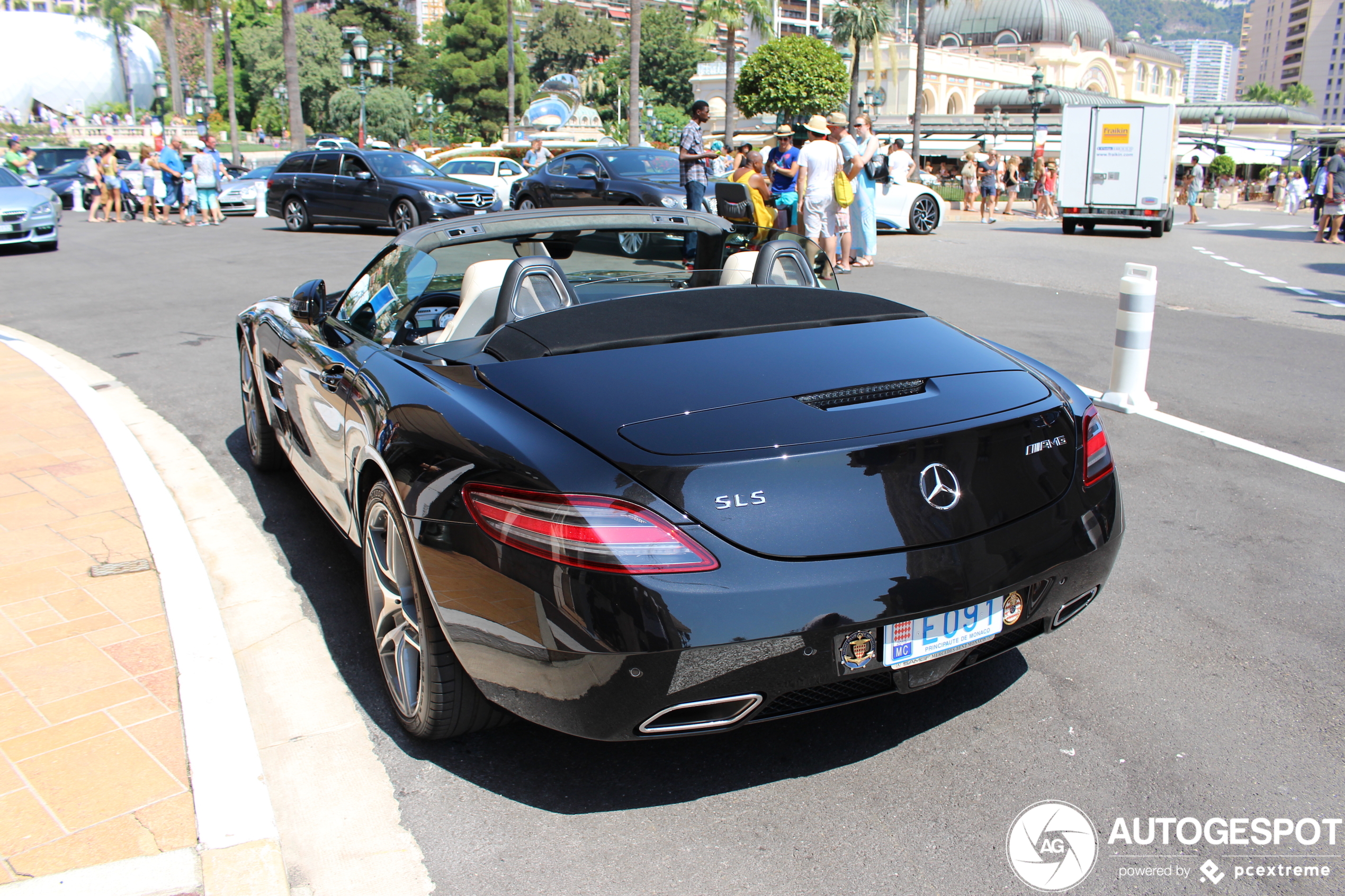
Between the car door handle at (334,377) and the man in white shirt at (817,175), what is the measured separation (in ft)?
29.6

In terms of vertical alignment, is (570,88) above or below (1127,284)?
above

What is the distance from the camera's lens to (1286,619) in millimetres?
3648

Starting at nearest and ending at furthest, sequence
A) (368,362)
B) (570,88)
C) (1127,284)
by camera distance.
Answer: (368,362) < (1127,284) < (570,88)

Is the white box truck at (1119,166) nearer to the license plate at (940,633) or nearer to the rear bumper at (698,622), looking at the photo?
the license plate at (940,633)

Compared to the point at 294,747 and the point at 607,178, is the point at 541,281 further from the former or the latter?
the point at 607,178

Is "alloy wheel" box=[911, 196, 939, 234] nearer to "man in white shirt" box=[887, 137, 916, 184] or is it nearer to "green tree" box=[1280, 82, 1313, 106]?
"man in white shirt" box=[887, 137, 916, 184]

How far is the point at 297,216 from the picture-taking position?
2097 centimetres

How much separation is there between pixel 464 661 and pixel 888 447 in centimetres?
112

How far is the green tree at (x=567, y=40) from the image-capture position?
10756 cm

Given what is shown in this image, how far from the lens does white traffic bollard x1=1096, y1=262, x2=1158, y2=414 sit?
258 inches

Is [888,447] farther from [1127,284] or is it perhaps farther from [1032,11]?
[1032,11]

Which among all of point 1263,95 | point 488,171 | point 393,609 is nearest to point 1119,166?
point 488,171

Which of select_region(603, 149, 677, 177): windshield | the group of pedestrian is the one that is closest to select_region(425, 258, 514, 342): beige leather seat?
select_region(603, 149, 677, 177): windshield

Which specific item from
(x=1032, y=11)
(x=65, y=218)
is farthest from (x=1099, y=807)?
(x=1032, y=11)
